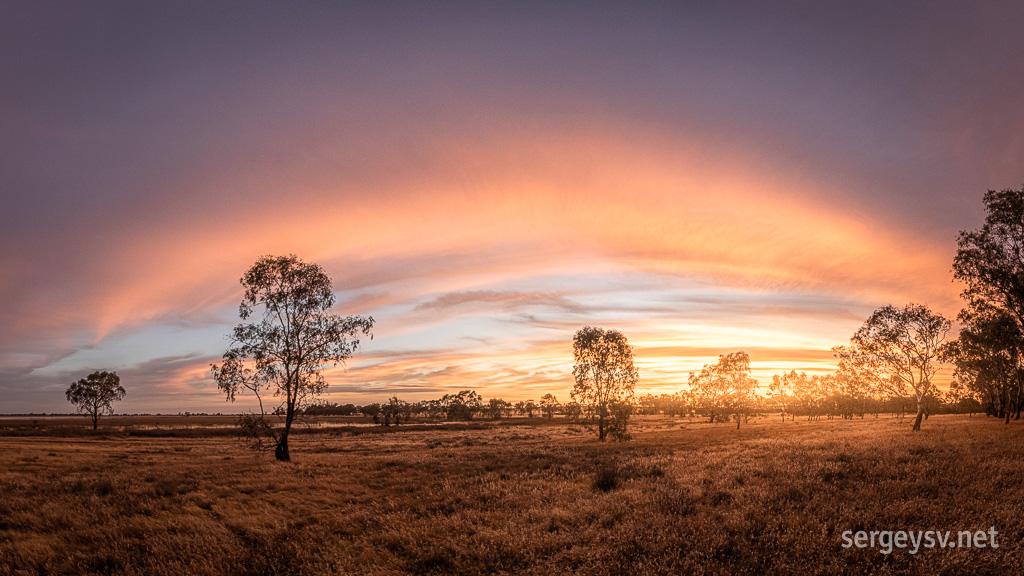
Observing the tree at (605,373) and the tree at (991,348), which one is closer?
the tree at (991,348)

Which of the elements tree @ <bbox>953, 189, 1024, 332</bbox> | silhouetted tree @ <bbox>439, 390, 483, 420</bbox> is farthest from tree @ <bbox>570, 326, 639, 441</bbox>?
silhouetted tree @ <bbox>439, 390, 483, 420</bbox>

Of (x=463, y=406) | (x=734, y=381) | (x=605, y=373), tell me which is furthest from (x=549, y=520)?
(x=463, y=406)

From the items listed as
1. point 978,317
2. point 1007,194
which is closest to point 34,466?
point 1007,194

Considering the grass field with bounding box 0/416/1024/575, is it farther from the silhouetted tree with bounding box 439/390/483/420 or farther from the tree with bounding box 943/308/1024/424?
the silhouetted tree with bounding box 439/390/483/420

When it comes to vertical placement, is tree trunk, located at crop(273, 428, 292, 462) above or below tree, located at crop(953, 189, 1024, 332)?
below

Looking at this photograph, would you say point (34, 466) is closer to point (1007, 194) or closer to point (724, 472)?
point (724, 472)

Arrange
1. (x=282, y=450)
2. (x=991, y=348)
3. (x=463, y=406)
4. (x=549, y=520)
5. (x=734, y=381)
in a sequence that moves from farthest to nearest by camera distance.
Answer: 1. (x=463, y=406)
2. (x=734, y=381)
3. (x=991, y=348)
4. (x=282, y=450)
5. (x=549, y=520)

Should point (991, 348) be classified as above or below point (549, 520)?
above

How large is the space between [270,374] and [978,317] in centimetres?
5850

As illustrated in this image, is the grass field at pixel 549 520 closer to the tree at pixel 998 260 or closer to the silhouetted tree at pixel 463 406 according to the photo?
the tree at pixel 998 260

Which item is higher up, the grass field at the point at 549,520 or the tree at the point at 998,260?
the tree at the point at 998,260

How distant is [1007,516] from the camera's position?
8.78m

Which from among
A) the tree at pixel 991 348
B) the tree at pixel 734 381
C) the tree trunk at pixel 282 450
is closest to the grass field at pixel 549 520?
the tree trunk at pixel 282 450

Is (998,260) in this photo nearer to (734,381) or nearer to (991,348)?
(991,348)
